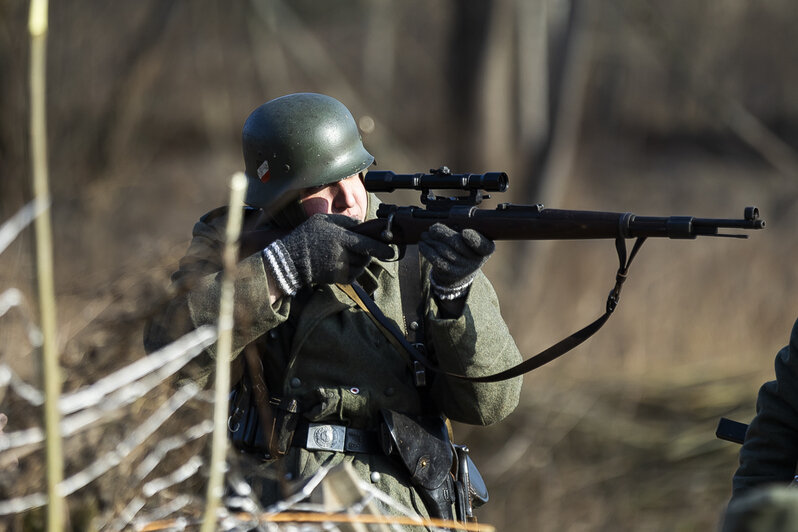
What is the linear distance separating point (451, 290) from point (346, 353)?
431 millimetres

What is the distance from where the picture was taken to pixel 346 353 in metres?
3.63

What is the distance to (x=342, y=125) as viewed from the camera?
3.90 meters

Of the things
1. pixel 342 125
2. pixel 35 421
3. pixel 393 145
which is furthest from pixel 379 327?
pixel 393 145

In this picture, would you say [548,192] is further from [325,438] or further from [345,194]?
[325,438]

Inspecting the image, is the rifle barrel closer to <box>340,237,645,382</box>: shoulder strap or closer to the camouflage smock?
<box>340,237,645,382</box>: shoulder strap

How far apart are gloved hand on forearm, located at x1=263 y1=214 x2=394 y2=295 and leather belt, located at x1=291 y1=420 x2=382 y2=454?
455 mm

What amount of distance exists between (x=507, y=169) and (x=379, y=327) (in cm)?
867

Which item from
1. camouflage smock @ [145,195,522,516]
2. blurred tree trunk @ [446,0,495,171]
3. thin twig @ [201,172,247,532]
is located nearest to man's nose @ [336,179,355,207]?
camouflage smock @ [145,195,522,516]

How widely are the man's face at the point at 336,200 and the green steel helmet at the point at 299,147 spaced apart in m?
0.05

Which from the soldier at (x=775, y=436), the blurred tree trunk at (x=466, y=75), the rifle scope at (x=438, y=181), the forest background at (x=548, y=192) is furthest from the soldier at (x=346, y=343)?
the blurred tree trunk at (x=466, y=75)

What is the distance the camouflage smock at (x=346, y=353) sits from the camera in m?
3.49

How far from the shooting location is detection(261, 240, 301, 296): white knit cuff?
354 centimetres

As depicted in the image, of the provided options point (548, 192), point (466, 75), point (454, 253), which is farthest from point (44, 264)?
point (466, 75)

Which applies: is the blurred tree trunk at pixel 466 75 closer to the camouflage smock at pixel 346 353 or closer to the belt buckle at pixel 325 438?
the camouflage smock at pixel 346 353
